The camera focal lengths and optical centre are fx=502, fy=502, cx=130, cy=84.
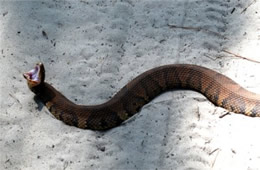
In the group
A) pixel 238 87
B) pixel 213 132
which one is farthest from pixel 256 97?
pixel 213 132

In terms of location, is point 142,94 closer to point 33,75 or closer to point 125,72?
point 125,72

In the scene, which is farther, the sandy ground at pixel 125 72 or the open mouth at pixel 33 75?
the open mouth at pixel 33 75

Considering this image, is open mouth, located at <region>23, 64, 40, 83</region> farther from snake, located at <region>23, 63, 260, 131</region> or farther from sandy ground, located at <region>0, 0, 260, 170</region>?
sandy ground, located at <region>0, 0, 260, 170</region>

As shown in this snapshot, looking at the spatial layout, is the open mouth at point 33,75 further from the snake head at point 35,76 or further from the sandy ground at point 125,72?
the sandy ground at point 125,72

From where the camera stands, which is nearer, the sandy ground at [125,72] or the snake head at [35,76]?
the sandy ground at [125,72]

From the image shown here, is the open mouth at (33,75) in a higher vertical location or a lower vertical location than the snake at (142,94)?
higher

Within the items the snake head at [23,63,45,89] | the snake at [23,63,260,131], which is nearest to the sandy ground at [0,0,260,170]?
the snake at [23,63,260,131]

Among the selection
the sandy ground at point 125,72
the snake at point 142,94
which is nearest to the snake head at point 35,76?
the snake at point 142,94
